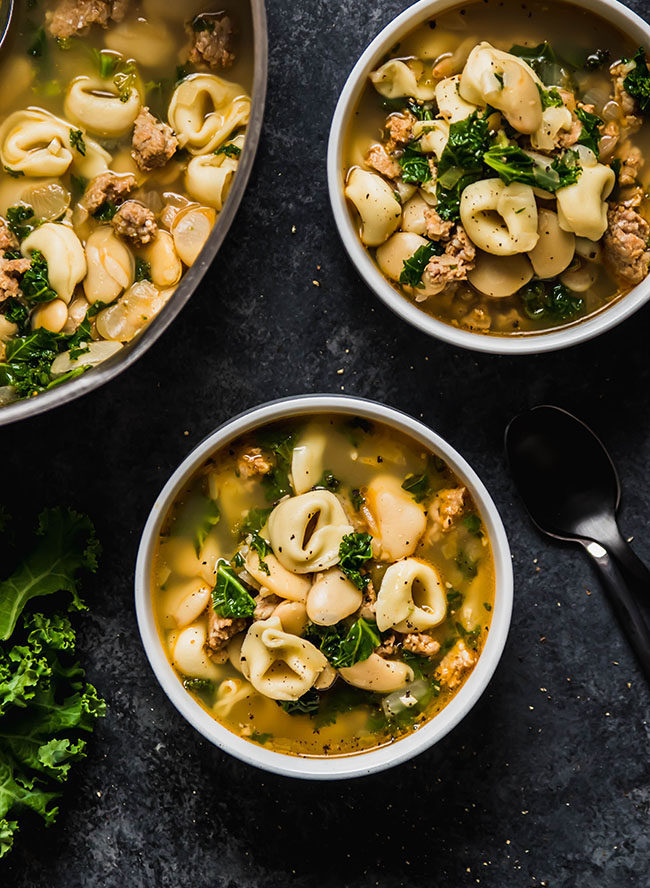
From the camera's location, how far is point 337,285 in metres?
2.56

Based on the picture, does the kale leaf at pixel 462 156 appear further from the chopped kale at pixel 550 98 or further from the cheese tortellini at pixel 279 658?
the cheese tortellini at pixel 279 658

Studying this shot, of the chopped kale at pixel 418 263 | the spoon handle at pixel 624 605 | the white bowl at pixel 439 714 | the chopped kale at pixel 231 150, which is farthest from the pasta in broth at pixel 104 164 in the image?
the spoon handle at pixel 624 605

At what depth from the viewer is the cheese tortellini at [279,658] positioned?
2316 mm

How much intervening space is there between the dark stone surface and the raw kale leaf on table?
10 cm

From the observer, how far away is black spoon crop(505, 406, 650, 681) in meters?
2.55

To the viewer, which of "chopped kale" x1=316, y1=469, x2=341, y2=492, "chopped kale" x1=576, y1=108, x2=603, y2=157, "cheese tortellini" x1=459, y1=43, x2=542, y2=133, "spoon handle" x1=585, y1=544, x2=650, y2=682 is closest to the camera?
"cheese tortellini" x1=459, y1=43, x2=542, y2=133

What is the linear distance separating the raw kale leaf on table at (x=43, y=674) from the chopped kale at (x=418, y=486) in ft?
3.05

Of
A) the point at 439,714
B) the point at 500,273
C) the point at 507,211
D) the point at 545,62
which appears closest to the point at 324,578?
the point at 439,714

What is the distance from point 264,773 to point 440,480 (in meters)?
1.05

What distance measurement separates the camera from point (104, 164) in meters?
2.37

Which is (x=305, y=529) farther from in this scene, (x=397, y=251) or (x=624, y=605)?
(x=624, y=605)

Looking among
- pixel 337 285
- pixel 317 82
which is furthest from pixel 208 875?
pixel 317 82

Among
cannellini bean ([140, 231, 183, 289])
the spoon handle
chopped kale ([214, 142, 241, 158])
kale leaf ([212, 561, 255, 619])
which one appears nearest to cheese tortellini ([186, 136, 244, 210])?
chopped kale ([214, 142, 241, 158])

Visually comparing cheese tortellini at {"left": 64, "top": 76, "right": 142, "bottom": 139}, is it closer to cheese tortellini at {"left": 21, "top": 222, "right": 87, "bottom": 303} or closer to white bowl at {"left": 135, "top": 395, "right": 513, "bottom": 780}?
cheese tortellini at {"left": 21, "top": 222, "right": 87, "bottom": 303}
